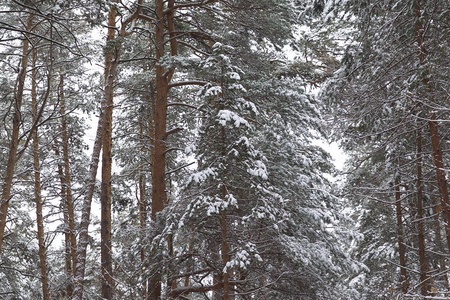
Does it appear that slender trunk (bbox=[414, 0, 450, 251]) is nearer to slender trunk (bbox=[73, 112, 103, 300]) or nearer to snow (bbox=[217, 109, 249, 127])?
snow (bbox=[217, 109, 249, 127])

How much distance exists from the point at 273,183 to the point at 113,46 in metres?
4.52

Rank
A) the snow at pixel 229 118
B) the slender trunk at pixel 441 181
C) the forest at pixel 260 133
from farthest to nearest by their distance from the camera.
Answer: the snow at pixel 229 118
the forest at pixel 260 133
the slender trunk at pixel 441 181

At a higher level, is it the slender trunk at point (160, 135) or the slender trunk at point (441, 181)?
the slender trunk at point (160, 135)

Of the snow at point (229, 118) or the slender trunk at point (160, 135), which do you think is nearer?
the snow at point (229, 118)

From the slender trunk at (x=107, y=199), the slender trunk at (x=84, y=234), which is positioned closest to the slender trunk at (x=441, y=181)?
the slender trunk at (x=107, y=199)

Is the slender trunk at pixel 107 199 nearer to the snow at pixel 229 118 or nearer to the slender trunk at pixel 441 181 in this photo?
the snow at pixel 229 118

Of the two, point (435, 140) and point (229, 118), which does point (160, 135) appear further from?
point (435, 140)

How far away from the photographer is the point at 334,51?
13.0m

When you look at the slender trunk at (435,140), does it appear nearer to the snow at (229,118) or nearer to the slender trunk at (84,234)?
the snow at (229,118)

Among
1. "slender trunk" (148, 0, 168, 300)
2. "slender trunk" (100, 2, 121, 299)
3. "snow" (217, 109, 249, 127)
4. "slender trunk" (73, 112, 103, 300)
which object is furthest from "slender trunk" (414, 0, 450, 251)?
"slender trunk" (73, 112, 103, 300)

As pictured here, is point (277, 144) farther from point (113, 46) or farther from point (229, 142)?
point (113, 46)

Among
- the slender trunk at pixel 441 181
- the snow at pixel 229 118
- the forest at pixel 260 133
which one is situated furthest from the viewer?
the snow at pixel 229 118

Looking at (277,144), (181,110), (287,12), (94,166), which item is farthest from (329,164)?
(94,166)

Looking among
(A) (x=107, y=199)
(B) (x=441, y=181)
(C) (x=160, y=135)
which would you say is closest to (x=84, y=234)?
(A) (x=107, y=199)
